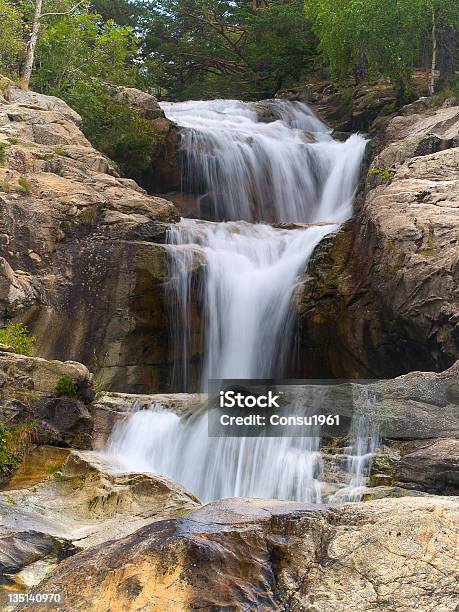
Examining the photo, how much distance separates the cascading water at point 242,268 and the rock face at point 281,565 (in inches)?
141

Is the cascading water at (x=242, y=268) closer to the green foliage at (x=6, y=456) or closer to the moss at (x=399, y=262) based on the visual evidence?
the green foliage at (x=6, y=456)

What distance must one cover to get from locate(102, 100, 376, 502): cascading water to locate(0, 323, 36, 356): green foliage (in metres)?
2.12

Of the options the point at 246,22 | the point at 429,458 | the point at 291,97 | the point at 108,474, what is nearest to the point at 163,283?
the point at 108,474

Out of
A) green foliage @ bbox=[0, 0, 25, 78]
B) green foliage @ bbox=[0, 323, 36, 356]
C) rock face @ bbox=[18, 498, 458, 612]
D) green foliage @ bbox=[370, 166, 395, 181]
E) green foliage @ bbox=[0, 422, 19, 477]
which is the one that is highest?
green foliage @ bbox=[0, 0, 25, 78]

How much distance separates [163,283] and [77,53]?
1151 cm

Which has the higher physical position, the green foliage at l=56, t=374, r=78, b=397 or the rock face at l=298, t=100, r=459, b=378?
the rock face at l=298, t=100, r=459, b=378

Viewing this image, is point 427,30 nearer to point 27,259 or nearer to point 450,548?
point 27,259

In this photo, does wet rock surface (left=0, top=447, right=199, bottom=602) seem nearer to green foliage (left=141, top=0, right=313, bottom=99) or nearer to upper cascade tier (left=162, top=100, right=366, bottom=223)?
upper cascade tier (left=162, top=100, right=366, bottom=223)

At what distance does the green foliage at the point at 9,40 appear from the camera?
22344mm

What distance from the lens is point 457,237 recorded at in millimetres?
13359

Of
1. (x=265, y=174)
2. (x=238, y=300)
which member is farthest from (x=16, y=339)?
(x=265, y=174)

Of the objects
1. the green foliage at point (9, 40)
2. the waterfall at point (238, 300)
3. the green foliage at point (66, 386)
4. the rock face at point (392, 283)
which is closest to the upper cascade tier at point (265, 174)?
the waterfall at point (238, 300)

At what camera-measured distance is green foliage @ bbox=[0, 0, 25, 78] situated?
73.3 ft

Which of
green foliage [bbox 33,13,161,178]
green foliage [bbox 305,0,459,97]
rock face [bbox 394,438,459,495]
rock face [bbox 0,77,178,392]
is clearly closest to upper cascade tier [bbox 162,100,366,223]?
green foliage [bbox 33,13,161,178]
